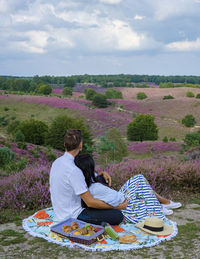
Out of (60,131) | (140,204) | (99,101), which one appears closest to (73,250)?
(140,204)

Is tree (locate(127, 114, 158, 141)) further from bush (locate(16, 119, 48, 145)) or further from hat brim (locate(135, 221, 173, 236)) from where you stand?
hat brim (locate(135, 221, 173, 236))

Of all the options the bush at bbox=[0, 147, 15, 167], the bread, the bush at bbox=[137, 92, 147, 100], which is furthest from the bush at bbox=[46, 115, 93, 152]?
the bush at bbox=[137, 92, 147, 100]

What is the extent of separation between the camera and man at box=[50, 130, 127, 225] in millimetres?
4246

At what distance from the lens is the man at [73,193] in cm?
425

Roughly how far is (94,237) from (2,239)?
1.31m

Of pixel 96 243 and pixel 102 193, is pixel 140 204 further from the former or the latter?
pixel 96 243

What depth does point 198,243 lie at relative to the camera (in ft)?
14.2

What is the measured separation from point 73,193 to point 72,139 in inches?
30.4

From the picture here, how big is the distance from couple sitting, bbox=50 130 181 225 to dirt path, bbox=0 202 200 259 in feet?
1.74

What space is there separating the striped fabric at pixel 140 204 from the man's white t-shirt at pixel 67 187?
0.85m

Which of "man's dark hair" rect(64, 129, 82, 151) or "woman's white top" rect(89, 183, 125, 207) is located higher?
"man's dark hair" rect(64, 129, 82, 151)

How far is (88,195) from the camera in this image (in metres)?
4.30

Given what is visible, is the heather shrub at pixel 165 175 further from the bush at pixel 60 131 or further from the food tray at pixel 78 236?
the bush at pixel 60 131

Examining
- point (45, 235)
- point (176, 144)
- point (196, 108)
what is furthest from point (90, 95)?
point (45, 235)
